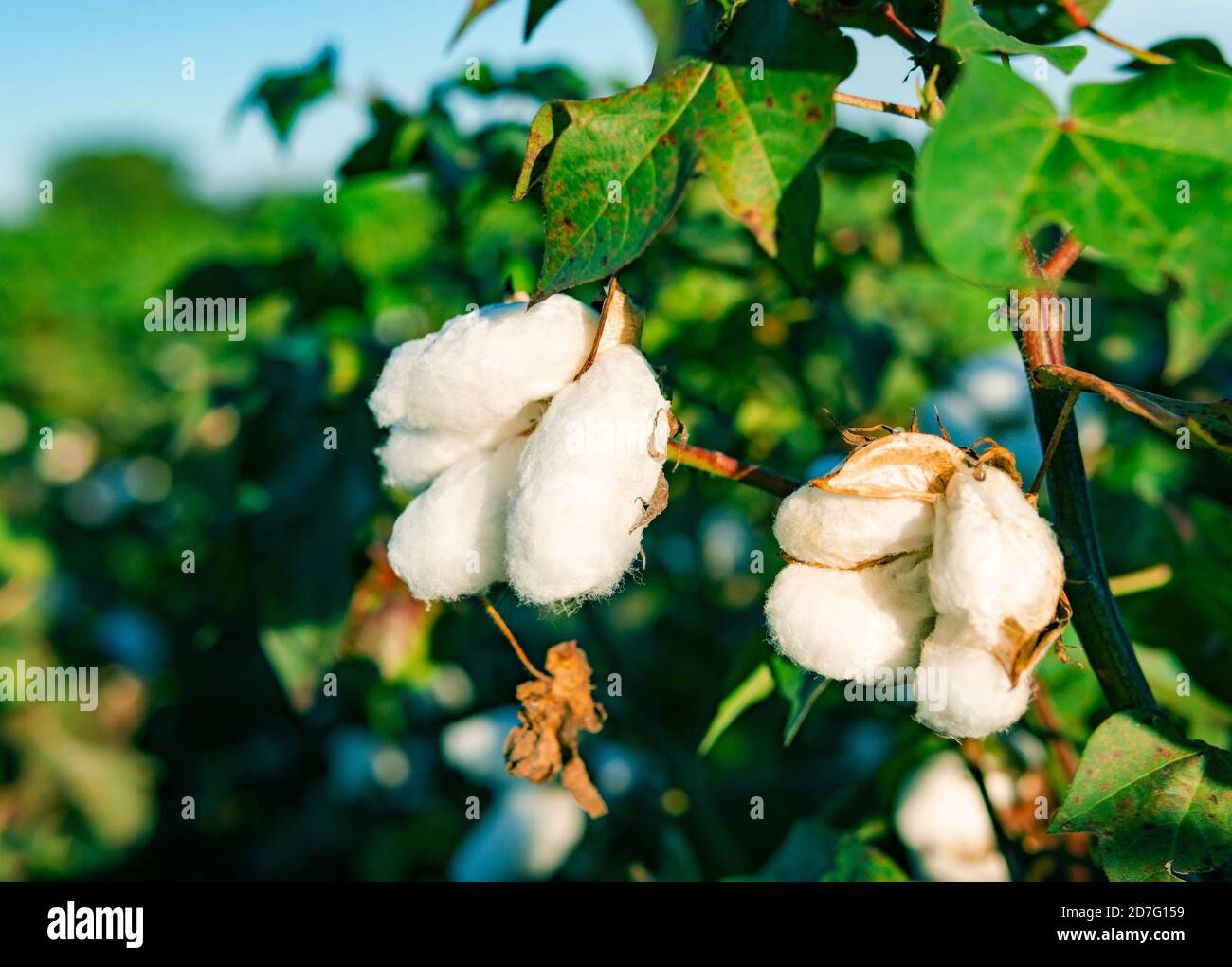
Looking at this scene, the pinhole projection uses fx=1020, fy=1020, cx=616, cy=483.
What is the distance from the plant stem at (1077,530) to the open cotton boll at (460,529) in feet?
1.36

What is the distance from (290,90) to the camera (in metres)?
1.66

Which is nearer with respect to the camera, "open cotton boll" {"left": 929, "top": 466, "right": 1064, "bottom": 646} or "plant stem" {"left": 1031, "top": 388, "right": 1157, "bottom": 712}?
"open cotton boll" {"left": 929, "top": 466, "right": 1064, "bottom": 646}

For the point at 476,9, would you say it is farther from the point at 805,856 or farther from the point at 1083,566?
the point at 805,856

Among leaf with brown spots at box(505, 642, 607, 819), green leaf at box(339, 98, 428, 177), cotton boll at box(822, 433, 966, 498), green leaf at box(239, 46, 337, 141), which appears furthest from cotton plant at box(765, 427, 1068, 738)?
green leaf at box(239, 46, 337, 141)

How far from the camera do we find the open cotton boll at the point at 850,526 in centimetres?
72

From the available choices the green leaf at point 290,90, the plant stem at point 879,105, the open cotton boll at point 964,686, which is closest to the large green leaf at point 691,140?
the plant stem at point 879,105

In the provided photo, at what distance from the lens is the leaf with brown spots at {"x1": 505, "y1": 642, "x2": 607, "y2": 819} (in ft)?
2.97

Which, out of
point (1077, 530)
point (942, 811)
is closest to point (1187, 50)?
point (1077, 530)

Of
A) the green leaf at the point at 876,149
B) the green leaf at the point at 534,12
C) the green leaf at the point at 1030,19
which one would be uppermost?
the green leaf at the point at 1030,19

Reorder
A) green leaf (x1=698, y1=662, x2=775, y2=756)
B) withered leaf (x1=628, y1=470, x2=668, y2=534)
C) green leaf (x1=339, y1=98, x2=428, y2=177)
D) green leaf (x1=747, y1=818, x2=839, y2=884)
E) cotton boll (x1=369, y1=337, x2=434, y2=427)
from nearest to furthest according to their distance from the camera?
withered leaf (x1=628, y1=470, x2=668, y2=534), cotton boll (x1=369, y1=337, x2=434, y2=427), green leaf (x1=698, y1=662, x2=775, y2=756), green leaf (x1=747, y1=818, x2=839, y2=884), green leaf (x1=339, y1=98, x2=428, y2=177)

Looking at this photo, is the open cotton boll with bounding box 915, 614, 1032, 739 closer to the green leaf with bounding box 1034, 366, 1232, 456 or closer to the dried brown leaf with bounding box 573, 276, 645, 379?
the green leaf with bounding box 1034, 366, 1232, 456

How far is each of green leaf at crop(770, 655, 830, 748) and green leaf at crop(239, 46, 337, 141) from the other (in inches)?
46.9

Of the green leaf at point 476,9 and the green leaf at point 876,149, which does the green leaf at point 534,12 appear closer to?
the green leaf at point 476,9

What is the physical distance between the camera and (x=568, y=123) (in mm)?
728
